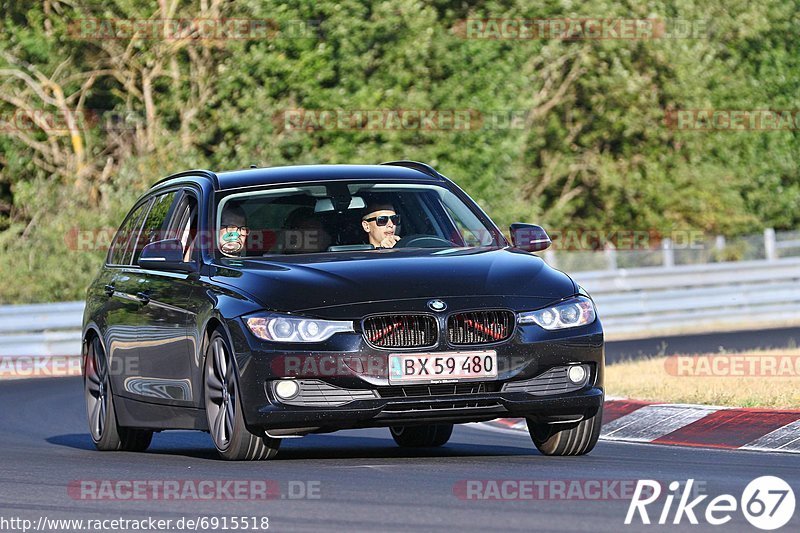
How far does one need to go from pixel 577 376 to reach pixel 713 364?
7.80 meters

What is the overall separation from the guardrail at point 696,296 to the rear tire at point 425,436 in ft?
54.3

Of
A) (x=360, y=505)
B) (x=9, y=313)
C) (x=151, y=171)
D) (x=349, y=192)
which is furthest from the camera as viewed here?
(x=151, y=171)

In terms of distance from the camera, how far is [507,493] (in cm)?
777

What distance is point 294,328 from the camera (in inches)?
354

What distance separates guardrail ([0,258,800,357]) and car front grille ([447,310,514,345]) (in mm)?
18784

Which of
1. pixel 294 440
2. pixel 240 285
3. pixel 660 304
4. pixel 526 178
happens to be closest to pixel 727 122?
pixel 526 178

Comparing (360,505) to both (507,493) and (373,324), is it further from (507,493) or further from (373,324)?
(373,324)

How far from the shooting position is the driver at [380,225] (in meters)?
10.3

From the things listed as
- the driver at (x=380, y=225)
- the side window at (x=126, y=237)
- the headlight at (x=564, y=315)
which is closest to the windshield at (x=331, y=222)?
the driver at (x=380, y=225)

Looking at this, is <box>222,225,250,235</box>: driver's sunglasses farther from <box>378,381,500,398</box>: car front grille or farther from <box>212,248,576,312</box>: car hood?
<box>378,381,500,398</box>: car front grille

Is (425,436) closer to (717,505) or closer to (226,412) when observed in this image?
(226,412)

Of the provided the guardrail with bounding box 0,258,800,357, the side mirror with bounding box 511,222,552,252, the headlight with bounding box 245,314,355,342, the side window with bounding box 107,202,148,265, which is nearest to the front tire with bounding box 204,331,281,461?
the headlight with bounding box 245,314,355,342

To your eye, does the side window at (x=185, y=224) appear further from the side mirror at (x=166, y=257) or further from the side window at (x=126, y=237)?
the side window at (x=126, y=237)

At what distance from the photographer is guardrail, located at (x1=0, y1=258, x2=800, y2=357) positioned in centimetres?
2844
